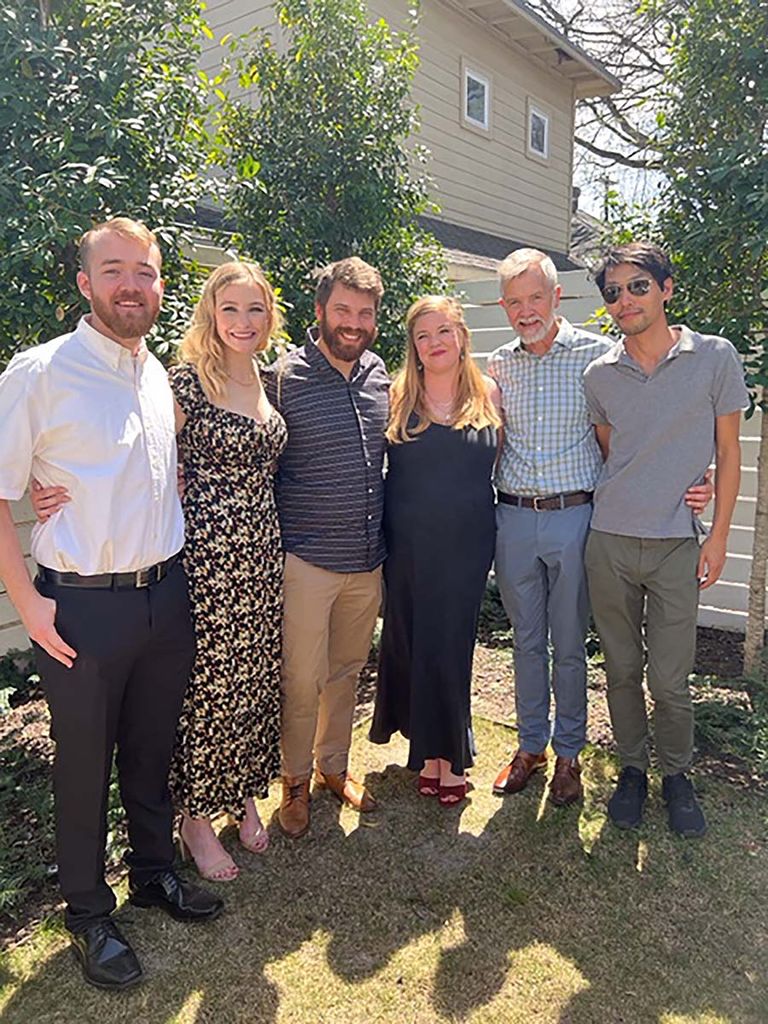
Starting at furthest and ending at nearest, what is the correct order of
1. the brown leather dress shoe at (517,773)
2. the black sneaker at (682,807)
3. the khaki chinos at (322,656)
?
the brown leather dress shoe at (517,773) → the black sneaker at (682,807) → the khaki chinos at (322,656)

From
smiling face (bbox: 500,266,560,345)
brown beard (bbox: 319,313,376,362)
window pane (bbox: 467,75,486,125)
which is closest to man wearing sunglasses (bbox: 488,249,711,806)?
smiling face (bbox: 500,266,560,345)

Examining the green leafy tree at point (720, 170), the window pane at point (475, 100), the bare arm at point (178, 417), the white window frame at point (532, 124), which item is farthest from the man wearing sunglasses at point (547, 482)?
the white window frame at point (532, 124)

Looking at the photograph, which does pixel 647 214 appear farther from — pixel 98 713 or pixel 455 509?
pixel 98 713

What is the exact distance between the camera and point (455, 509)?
9.53 feet

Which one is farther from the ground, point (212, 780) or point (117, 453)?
point (117, 453)

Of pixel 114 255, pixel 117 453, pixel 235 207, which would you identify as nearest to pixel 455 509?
pixel 117 453

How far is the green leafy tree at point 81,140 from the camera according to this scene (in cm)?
293

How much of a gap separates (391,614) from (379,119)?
3.10 meters

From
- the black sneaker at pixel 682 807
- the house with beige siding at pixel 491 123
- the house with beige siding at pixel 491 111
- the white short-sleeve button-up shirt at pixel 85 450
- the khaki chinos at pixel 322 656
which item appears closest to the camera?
the white short-sleeve button-up shirt at pixel 85 450

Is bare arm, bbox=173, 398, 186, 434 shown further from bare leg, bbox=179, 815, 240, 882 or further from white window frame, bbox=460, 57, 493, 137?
white window frame, bbox=460, 57, 493, 137

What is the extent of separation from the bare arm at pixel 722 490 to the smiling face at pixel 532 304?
727 millimetres

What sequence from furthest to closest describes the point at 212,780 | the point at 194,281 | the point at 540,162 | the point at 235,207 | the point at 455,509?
the point at 540,162
the point at 235,207
the point at 194,281
the point at 455,509
the point at 212,780

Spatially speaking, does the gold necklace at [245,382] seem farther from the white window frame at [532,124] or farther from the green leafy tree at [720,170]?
the white window frame at [532,124]

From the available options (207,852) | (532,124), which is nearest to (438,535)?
(207,852)
